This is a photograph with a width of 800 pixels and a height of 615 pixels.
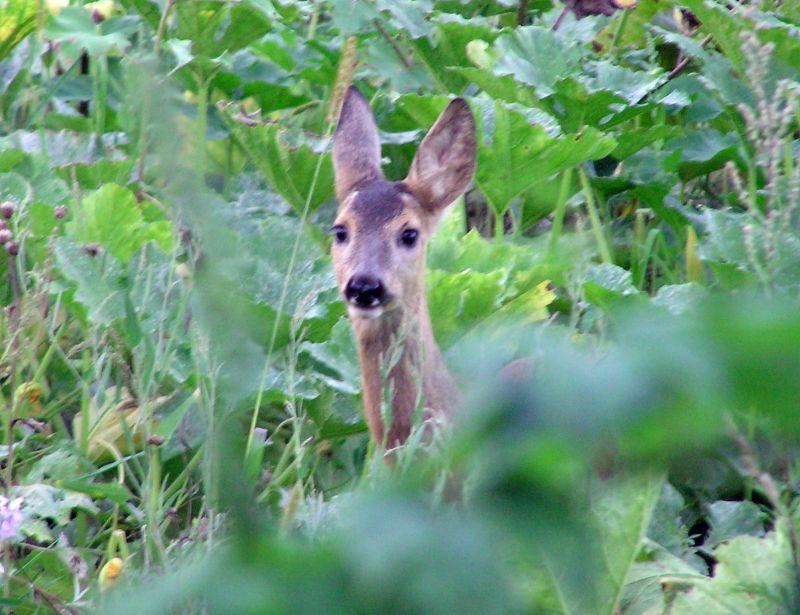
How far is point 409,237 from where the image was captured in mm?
3477

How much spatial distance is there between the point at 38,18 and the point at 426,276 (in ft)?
7.28

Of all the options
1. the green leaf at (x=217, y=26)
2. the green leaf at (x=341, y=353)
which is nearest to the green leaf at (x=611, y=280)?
the green leaf at (x=341, y=353)

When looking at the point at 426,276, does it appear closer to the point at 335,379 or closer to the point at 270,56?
the point at 335,379

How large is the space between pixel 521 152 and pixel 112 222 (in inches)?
47.9

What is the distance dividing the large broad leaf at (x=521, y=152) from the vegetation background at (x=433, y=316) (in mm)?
10

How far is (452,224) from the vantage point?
12.8 feet

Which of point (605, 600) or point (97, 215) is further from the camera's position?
point (97, 215)

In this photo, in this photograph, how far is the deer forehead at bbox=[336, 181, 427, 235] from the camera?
11.3 ft

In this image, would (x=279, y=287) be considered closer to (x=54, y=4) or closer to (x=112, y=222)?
(x=112, y=222)

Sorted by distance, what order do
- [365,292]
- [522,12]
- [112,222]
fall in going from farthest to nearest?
[522,12] < [112,222] < [365,292]

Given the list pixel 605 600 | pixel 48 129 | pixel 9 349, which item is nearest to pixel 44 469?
pixel 9 349

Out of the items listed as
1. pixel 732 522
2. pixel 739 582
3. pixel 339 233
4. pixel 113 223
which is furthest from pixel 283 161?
pixel 739 582

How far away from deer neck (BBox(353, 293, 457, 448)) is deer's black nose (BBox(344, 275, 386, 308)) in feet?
0.28

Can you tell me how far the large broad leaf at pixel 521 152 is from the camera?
12.1 ft
